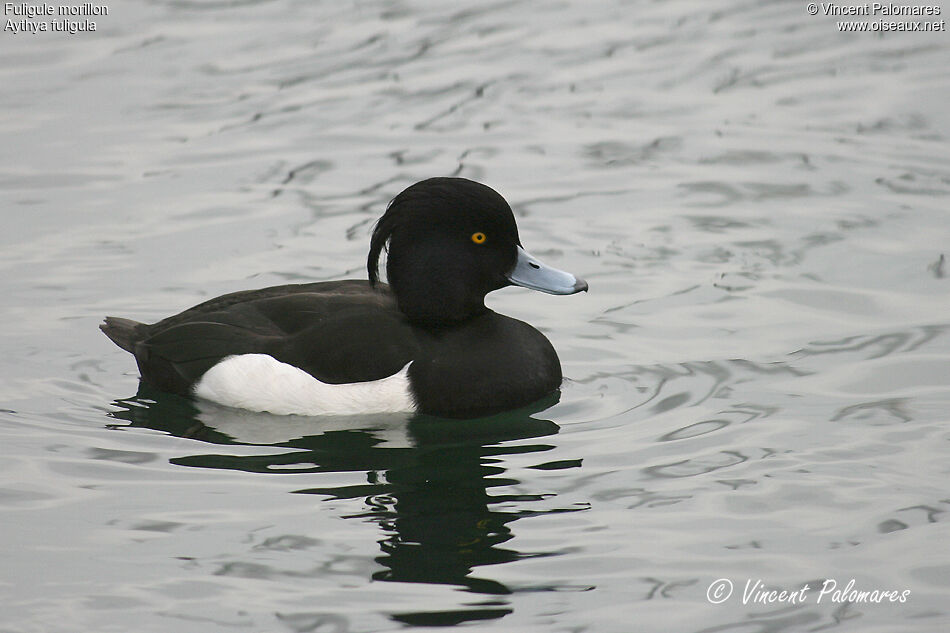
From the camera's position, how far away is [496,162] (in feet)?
36.3

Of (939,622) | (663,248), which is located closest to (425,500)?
(939,622)

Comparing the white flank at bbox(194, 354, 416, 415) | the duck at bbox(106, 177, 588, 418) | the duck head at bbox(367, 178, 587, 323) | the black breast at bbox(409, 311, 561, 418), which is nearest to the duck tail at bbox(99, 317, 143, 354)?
the duck at bbox(106, 177, 588, 418)

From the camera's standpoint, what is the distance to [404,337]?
25.3 ft

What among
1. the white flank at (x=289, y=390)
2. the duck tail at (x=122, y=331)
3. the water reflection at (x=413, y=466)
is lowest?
the water reflection at (x=413, y=466)

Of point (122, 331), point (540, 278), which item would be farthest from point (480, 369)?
point (122, 331)

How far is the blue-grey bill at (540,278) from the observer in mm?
7852

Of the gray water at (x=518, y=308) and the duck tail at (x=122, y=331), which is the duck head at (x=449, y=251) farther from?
the duck tail at (x=122, y=331)

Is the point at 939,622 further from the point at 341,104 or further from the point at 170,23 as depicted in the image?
the point at 170,23

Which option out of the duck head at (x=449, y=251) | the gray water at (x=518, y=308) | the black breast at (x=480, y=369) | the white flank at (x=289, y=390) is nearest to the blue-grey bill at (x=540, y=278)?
the duck head at (x=449, y=251)

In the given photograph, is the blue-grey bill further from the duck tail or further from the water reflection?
the duck tail

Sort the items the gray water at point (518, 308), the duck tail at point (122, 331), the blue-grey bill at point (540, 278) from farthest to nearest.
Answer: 1. the duck tail at point (122, 331)
2. the blue-grey bill at point (540, 278)
3. the gray water at point (518, 308)

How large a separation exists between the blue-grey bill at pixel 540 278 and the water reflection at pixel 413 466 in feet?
1.79

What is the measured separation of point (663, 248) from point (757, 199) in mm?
1007

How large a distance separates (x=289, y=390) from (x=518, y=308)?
6.22 feet
